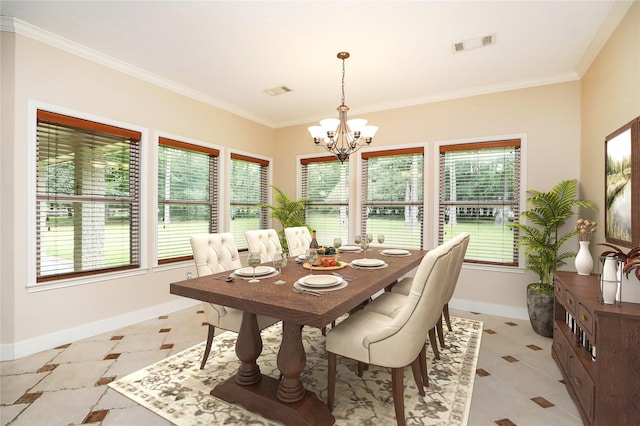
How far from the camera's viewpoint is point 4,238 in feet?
8.57

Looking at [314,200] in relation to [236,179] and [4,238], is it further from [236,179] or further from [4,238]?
[4,238]

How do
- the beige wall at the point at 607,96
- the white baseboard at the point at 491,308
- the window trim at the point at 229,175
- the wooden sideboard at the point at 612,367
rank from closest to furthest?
the wooden sideboard at the point at 612,367 → the beige wall at the point at 607,96 → the white baseboard at the point at 491,308 → the window trim at the point at 229,175

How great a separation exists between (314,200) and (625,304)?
4.05 m

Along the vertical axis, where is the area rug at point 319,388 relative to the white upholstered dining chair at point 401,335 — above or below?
below

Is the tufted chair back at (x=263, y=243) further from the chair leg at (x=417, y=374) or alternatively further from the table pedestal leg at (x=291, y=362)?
the chair leg at (x=417, y=374)

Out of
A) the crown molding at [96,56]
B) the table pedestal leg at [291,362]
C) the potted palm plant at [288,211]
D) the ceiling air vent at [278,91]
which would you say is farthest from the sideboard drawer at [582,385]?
the crown molding at [96,56]

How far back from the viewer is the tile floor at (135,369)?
1.87 meters

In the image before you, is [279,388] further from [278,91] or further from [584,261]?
[278,91]

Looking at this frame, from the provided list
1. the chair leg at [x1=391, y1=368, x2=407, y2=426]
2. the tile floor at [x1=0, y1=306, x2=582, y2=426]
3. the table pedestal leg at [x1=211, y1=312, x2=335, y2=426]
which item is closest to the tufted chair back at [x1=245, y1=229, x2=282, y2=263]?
the tile floor at [x1=0, y1=306, x2=582, y2=426]

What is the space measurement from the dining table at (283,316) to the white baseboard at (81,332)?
181 centimetres

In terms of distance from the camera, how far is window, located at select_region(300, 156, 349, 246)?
5.00 metres

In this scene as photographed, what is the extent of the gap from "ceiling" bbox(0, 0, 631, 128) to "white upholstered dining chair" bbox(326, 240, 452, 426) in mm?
2024

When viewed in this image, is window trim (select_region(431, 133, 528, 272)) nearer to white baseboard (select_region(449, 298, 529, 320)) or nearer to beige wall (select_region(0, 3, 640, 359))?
beige wall (select_region(0, 3, 640, 359))

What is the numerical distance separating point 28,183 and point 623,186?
16.0 ft
